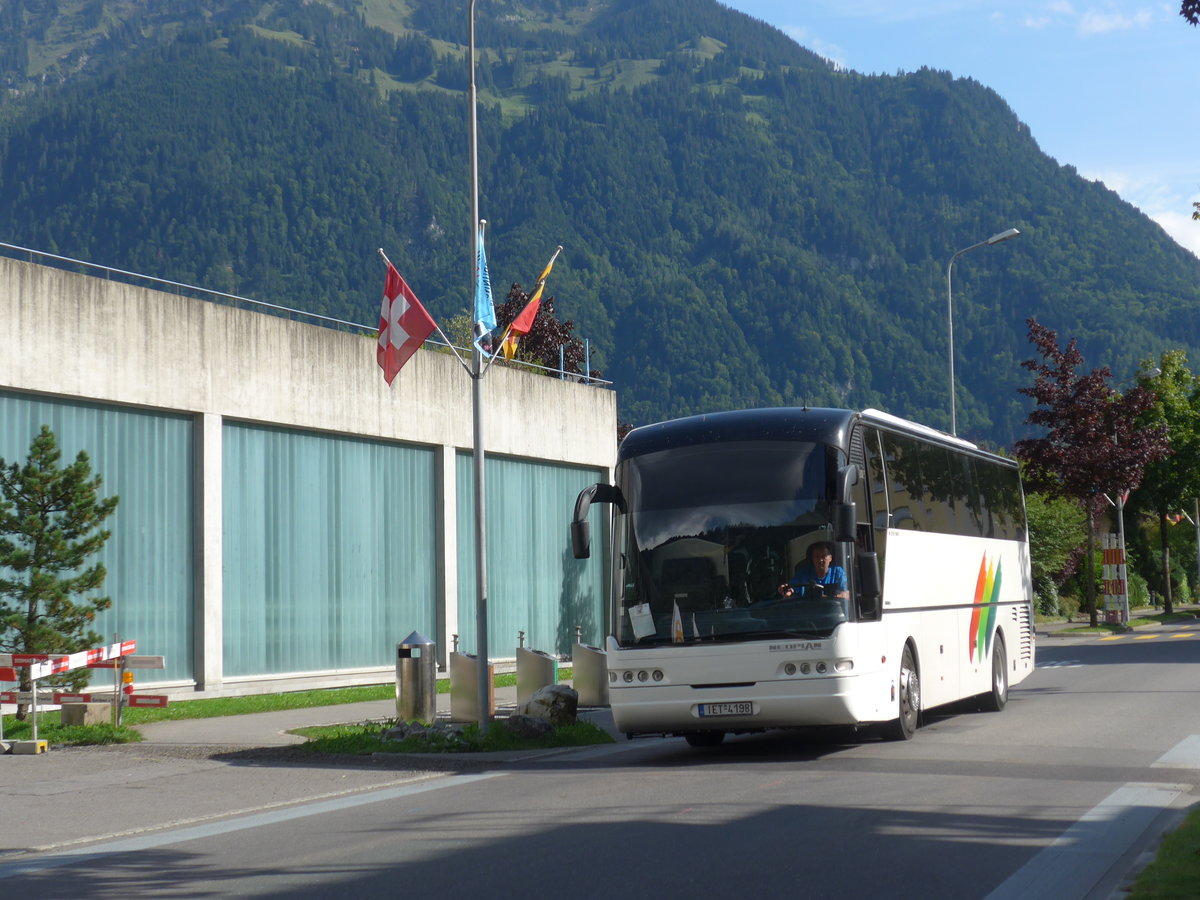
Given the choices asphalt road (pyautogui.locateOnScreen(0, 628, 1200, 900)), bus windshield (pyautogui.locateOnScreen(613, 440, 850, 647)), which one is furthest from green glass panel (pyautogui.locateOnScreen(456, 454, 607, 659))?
bus windshield (pyautogui.locateOnScreen(613, 440, 850, 647))

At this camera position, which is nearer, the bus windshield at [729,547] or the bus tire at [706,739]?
the bus windshield at [729,547]

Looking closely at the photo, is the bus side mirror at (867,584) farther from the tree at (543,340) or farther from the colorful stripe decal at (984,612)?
the tree at (543,340)

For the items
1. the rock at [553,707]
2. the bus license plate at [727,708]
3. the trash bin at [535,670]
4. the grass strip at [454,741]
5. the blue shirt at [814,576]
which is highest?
the blue shirt at [814,576]

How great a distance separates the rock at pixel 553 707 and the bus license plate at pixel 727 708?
130 inches

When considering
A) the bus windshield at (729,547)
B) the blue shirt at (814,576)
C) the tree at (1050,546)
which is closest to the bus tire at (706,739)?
the bus windshield at (729,547)

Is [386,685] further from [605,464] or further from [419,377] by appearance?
[605,464]

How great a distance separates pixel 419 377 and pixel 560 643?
779 centimetres

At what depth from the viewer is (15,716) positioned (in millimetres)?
18891

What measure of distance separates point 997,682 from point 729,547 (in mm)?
7013

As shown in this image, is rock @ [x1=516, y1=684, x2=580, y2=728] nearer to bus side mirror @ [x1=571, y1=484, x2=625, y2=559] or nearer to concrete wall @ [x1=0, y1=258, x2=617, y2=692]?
bus side mirror @ [x1=571, y1=484, x2=625, y2=559]

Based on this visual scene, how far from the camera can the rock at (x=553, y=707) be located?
56.1 feet

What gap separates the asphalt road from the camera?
8266mm

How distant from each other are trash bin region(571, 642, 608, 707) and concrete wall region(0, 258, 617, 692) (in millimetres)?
6269

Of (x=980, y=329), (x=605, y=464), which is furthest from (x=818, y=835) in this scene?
(x=980, y=329)
